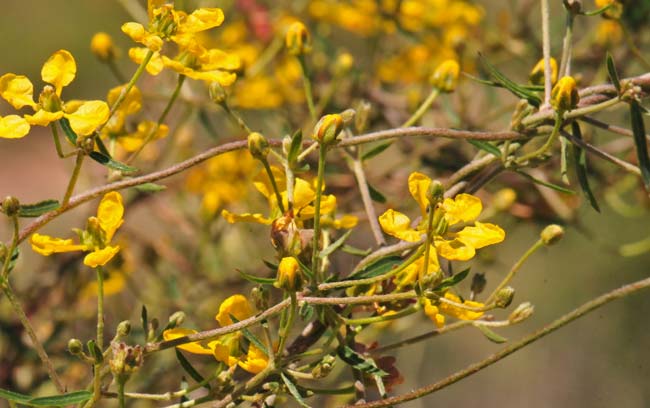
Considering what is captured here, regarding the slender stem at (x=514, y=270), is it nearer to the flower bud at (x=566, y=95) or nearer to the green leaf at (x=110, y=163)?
the flower bud at (x=566, y=95)

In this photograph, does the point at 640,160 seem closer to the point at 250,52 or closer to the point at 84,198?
the point at 84,198

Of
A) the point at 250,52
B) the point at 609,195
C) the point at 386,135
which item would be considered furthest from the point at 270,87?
the point at 386,135

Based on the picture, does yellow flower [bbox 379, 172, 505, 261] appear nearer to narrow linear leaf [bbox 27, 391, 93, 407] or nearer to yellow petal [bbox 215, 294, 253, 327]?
yellow petal [bbox 215, 294, 253, 327]

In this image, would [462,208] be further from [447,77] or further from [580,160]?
[447,77]

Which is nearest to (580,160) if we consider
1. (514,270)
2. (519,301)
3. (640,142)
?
(640,142)

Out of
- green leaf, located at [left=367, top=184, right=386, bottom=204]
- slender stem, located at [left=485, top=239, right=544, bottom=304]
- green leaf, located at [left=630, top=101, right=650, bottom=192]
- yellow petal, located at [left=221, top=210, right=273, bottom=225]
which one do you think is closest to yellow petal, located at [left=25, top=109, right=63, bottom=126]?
yellow petal, located at [left=221, top=210, right=273, bottom=225]
